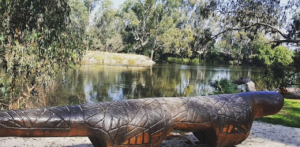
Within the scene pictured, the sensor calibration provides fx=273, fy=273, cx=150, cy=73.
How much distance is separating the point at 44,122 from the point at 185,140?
3442 mm

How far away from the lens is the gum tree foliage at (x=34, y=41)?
20.4ft

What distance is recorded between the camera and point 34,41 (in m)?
6.51

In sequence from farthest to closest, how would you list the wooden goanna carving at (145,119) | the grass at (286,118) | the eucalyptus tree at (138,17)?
the eucalyptus tree at (138,17) < the grass at (286,118) < the wooden goanna carving at (145,119)

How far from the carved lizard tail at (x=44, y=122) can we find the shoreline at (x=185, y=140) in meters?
2.08

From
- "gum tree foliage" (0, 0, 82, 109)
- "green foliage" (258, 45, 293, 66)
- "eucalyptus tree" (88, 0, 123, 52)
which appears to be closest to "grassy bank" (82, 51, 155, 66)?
"eucalyptus tree" (88, 0, 123, 52)

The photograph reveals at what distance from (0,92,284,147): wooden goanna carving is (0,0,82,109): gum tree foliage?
10.2 ft

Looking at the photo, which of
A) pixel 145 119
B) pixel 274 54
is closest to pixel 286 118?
pixel 145 119

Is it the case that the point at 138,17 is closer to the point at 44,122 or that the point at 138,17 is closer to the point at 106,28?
the point at 106,28

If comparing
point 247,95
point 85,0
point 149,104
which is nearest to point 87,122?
point 149,104

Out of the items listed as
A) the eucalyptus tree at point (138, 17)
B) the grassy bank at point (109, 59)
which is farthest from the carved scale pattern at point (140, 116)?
the eucalyptus tree at point (138, 17)

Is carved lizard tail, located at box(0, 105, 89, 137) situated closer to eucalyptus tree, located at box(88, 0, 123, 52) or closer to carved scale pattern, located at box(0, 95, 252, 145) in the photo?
carved scale pattern, located at box(0, 95, 252, 145)

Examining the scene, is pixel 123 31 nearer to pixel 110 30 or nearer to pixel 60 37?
pixel 110 30

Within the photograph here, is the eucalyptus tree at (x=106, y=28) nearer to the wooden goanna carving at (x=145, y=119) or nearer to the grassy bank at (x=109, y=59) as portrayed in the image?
the grassy bank at (x=109, y=59)

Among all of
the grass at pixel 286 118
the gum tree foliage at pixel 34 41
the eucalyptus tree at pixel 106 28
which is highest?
the eucalyptus tree at pixel 106 28
